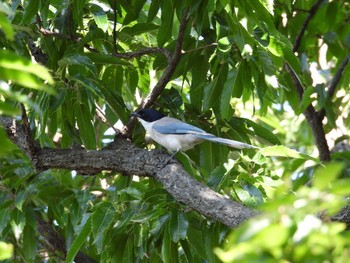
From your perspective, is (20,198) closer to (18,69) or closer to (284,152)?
(284,152)

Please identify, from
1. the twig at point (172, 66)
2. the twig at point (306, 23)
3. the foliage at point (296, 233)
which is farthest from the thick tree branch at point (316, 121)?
the foliage at point (296, 233)

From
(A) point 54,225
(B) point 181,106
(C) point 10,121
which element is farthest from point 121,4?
(A) point 54,225

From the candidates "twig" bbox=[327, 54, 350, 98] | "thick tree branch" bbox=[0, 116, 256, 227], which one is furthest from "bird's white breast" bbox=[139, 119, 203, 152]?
"twig" bbox=[327, 54, 350, 98]

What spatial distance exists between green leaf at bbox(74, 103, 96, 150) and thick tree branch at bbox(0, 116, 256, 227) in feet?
0.92

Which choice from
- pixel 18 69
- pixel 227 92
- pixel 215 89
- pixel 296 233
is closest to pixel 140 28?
pixel 215 89

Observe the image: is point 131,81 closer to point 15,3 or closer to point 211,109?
point 211,109

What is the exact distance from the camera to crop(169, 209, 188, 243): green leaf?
3.58 m

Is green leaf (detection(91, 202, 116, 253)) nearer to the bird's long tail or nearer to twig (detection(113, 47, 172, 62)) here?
the bird's long tail

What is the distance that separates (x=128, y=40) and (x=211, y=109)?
66 centimetres

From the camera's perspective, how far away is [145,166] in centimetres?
367

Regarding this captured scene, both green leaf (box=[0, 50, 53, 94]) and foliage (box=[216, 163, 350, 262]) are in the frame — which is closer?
foliage (box=[216, 163, 350, 262])

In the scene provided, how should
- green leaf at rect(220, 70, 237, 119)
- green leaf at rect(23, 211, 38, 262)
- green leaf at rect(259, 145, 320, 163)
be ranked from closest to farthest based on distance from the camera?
green leaf at rect(259, 145, 320, 163)
green leaf at rect(220, 70, 237, 119)
green leaf at rect(23, 211, 38, 262)

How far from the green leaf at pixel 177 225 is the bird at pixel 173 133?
1.82 feet

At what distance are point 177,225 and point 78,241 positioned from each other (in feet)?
1.60
